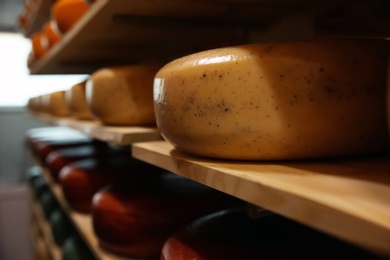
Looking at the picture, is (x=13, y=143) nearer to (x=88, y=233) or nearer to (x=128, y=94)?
(x=88, y=233)

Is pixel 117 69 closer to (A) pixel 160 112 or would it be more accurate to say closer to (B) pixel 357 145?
(A) pixel 160 112

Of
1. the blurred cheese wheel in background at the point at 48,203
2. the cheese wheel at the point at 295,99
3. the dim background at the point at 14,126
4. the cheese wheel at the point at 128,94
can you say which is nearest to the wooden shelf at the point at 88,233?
the cheese wheel at the point at 128,94

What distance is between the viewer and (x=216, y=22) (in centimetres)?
89

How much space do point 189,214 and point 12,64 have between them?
3.35m

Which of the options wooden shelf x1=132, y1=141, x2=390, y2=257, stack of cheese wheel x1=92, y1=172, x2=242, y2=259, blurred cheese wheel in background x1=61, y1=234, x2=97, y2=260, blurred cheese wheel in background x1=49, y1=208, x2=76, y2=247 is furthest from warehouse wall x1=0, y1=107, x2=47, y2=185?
wooden shelf x1=132, y1=141, x2=390, y2=257

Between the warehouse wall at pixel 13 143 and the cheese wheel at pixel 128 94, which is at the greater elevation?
the cheese wheel at pixel 128 94

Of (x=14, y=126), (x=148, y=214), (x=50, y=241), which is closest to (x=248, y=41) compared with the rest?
(x=148, y=214)

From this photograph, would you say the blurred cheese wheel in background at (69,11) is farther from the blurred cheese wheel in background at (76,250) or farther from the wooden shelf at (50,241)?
the wooden shelf at (50,241)

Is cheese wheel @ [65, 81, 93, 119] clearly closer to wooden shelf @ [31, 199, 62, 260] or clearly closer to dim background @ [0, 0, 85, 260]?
wooden shelf @ [31, 199, 62, 260]

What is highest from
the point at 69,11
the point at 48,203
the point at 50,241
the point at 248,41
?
the point at 69,11

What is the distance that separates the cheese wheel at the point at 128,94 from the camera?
0.87 meters

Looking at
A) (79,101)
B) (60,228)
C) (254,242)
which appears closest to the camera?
(254,242)

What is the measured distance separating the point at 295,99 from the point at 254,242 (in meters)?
0.24

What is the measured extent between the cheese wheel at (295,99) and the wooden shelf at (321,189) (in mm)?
21
